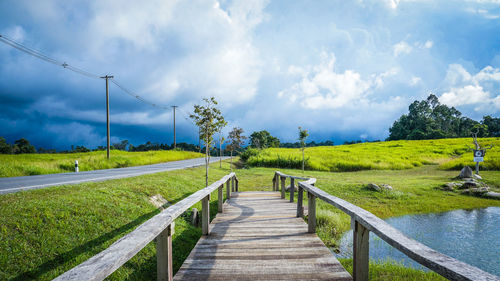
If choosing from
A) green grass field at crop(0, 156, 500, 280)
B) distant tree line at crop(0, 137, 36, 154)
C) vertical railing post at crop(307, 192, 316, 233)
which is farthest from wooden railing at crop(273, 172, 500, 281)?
distant tree line at crop(0, 137, 36, 154)

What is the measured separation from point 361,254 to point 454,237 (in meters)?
6.99

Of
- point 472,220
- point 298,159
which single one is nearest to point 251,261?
point 472,220

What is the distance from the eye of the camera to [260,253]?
381cm

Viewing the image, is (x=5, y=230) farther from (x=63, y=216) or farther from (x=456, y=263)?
(x=456, y=263)

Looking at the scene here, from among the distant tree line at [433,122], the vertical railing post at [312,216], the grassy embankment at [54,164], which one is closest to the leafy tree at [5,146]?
the grassy embankment at [54,164]

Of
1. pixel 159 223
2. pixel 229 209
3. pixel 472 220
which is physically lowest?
pixel 472 220

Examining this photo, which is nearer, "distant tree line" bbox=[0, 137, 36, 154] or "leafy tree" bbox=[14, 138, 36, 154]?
"distant tree line" bbox=[0, 137, 36, 154]

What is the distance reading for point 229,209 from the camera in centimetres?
697

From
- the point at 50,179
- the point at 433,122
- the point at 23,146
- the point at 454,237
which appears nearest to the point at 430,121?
the point at 433,122

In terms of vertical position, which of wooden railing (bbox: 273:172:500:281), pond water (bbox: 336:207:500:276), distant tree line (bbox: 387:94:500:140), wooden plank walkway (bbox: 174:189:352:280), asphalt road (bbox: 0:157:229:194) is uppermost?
distant tree line (bbox: 387:94:500:140)

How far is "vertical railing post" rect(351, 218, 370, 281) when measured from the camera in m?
2.71

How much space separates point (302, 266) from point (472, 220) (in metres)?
9.50

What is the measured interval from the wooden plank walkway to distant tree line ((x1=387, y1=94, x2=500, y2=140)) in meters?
75.7

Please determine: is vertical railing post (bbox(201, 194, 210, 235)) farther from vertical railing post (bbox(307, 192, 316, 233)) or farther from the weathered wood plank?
the weathered wood plank
